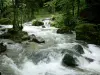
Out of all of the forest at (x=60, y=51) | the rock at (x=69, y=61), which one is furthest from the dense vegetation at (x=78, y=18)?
the rock at (x=69, y=61)

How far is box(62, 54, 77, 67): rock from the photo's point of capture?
14.2m

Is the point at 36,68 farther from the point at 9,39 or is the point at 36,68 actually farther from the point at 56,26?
the point at 56,26

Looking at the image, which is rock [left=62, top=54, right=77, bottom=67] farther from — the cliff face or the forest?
the cliff face

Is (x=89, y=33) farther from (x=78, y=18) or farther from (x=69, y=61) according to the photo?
(x=69, y=61)

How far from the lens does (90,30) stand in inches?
880

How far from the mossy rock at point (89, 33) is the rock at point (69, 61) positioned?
7.65 m

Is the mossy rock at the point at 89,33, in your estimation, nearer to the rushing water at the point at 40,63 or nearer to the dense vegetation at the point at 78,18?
the dense vegetation at the point at 78,18

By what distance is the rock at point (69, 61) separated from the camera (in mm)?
14188

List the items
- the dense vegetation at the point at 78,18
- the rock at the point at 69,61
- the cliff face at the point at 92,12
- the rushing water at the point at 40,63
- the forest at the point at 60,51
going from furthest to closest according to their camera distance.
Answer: the cliff face at the point at 92,12 → the dense vegetation at the point at 78,18 → the rock at the point at 69,61 → the forest at the point at 60,51 → the rushing water at the point at 40,63

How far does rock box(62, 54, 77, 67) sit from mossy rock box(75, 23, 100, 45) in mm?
7655

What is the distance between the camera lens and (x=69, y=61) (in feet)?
46.6

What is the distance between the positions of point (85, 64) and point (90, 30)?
8.12 metres

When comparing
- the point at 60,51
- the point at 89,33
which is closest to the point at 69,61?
the point at 60,51

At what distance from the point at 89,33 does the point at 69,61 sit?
8.72 m
